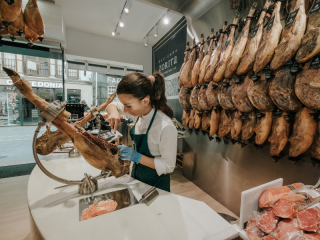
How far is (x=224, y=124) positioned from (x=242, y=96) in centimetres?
56

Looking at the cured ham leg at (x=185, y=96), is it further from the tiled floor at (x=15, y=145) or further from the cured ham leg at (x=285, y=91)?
the tiled floor at (x=15, y=145)

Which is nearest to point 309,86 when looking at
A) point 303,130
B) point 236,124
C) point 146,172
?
point 303,130

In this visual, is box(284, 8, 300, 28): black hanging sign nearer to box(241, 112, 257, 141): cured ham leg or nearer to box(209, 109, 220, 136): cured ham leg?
box(241, 112, 257, 141): cured ham leg

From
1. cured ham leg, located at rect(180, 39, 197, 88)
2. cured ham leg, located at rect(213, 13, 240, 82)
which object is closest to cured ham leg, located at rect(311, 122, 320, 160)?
cured ham leg, located at rect(213, 13, 240, 82)

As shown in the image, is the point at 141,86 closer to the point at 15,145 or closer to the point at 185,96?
the point at 185,96

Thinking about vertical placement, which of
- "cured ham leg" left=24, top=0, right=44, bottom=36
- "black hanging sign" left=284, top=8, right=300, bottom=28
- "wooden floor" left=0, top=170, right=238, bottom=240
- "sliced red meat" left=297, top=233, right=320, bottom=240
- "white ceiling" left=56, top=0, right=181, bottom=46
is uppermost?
"white ceiling" left=56, top=0, right=181, bottom=46

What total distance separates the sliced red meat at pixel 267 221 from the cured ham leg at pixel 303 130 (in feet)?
2.83

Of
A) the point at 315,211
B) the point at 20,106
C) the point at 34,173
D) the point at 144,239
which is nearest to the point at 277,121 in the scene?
the point at 315,211

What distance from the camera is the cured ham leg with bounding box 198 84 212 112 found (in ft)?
8.09

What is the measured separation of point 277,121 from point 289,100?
26 cm

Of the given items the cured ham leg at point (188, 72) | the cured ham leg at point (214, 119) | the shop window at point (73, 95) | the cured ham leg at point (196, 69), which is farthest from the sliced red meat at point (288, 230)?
the shop window at point (73, 95)

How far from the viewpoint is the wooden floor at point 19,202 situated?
1.94 metres

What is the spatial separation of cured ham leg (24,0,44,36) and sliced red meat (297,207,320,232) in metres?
3.29

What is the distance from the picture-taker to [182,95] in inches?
119
